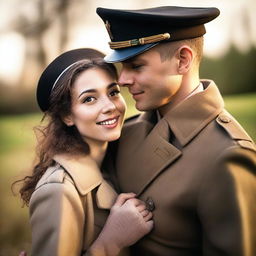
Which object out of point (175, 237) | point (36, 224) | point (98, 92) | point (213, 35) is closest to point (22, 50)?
point (213, 35)

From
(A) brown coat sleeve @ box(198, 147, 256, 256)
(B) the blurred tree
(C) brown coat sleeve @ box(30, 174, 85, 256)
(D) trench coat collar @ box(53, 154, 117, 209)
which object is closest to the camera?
(A) brown coat sleeve @ box(198, 147, 256, 256)

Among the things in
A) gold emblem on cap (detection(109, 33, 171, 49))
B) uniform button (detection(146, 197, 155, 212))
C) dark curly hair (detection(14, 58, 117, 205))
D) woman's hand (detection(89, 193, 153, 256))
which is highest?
gold emblem on cap (detection(109, 33, 171, 49))

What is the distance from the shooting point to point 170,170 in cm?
177

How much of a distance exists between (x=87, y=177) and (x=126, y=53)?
1.81 feet

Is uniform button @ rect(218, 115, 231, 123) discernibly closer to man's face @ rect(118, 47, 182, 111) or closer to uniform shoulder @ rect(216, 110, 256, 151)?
uniform shoulder @ rect(216, 110, 256, 151)

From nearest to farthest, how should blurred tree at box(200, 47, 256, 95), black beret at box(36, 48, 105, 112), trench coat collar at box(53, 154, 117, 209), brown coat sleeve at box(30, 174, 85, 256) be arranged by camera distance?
brown coat sleeve at box(30, 174, 85, 256) → trench coat collar at box(53, 154, 117, 209) → black beret at box(36, 48, 105, 112) → blurred tree at box(200, 47, 256, 95)

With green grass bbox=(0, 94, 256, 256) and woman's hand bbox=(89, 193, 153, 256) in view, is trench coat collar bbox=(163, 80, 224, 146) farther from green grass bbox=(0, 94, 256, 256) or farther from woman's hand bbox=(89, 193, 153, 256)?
green grass bbox=(0, 94, 256, 256)

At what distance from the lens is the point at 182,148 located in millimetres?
1776

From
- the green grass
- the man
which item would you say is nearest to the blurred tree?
the green grass

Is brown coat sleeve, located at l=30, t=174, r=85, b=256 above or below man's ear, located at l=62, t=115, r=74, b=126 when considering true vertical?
below

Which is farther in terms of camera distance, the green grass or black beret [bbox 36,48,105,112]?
the green grass

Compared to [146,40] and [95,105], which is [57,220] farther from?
A: [146,40]

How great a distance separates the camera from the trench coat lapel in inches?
70.9

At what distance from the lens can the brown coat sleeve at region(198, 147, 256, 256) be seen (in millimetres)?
1598
